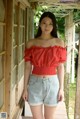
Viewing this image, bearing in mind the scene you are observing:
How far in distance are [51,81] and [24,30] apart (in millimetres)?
3492

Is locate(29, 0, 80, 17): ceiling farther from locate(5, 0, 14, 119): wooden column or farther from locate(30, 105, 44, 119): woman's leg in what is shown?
locate(30, 105, 44, 119): woman's leg

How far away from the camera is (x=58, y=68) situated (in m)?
2.92

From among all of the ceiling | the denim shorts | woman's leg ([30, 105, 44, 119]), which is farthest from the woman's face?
the ceiling

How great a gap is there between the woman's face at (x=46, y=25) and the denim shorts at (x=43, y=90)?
1.39 ft

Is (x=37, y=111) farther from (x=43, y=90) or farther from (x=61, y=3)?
(x=61, y=3)

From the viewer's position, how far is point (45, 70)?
2834mm

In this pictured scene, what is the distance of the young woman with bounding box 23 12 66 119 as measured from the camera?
9.18ft

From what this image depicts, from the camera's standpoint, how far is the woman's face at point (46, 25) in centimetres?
283

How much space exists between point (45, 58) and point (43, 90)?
29 centimetres

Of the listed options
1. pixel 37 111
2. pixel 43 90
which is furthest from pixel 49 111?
pixel 43 90

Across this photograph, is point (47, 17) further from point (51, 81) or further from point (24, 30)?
point (24, 30)

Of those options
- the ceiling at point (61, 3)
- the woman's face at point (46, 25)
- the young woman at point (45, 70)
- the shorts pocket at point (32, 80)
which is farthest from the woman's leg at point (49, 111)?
the ceiling at point (61, 3)

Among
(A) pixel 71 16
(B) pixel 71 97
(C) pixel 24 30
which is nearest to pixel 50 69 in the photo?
(C) pixel 24 30

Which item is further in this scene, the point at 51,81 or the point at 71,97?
the point at 71,97
